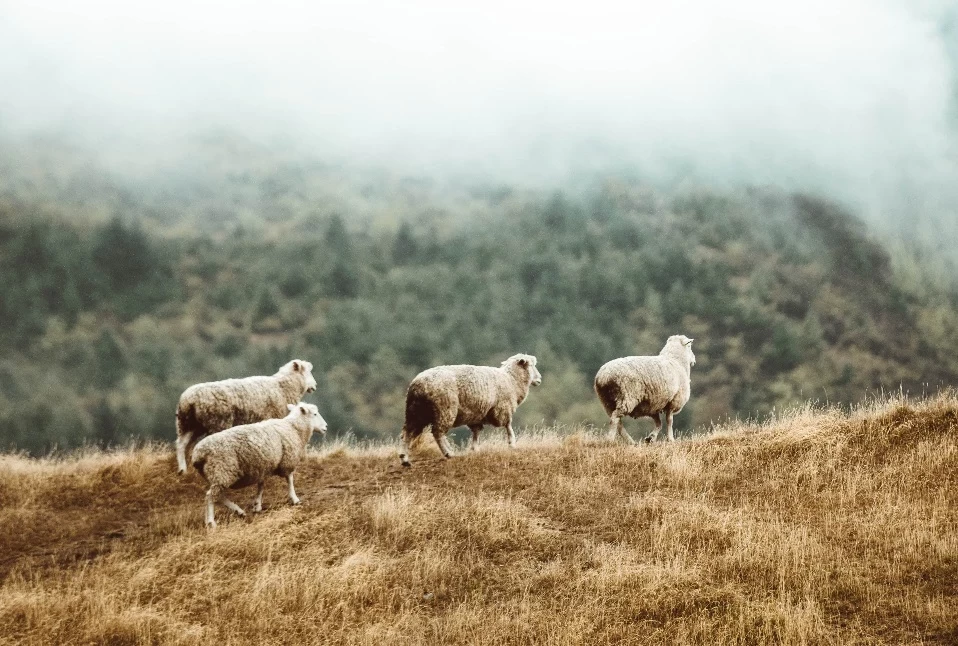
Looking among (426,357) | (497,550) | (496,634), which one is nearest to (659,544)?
(497,550)

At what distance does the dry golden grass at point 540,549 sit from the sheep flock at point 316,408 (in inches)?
30.2

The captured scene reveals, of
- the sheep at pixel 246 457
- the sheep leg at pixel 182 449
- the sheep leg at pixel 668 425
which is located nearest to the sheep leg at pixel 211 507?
the sheep at pixel 246 457

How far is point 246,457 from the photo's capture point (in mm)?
11922

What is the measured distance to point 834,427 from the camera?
13758mm

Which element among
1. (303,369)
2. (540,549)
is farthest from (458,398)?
(540,549)

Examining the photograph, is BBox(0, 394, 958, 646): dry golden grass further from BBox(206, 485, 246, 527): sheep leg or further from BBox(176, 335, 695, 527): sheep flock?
BBox(176, 335, 695, 527): sheep flock

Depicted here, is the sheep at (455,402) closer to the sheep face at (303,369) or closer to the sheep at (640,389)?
the sheep at (640,389)

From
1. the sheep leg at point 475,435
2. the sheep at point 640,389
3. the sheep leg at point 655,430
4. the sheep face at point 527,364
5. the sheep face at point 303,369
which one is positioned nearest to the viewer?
the sheep leg at point 655,430

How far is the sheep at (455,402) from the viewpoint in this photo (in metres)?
15.0

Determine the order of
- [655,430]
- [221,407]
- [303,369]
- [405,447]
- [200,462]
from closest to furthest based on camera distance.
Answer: [200,462], [221,407], [405,447], [655,430], [303,369]

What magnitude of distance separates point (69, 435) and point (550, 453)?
92997 mm

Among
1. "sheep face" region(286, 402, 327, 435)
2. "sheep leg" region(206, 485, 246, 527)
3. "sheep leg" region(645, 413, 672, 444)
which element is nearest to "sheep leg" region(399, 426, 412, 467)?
"sheep face" region(286, 402, 327, 435)

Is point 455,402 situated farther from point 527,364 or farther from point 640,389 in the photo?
point 640,389

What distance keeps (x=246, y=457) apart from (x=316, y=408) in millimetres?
2371
